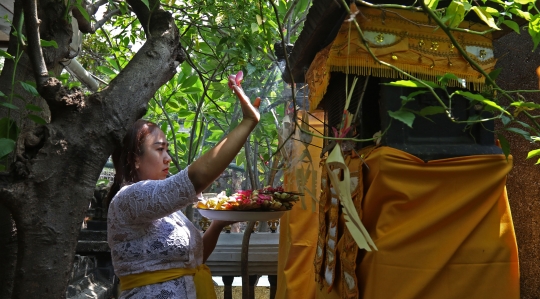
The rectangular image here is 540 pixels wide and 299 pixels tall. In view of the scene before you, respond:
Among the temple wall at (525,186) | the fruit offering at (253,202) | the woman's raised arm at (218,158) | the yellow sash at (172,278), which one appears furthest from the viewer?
the temple wall at (525,186)

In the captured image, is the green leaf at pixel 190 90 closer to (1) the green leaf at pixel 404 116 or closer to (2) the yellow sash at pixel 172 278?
(2) the yellow sash at pixel 172 278

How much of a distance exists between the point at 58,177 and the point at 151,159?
1.84 feet

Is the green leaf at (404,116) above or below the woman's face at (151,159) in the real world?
above

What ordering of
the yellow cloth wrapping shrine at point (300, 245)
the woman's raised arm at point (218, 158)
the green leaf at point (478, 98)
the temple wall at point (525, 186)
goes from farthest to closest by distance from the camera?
the yellow cloth wrapping shrine at point (300, 245) < the temple wall at point (525, 186) < the woman's raised arm at point (218, 158) < the green leaf at point (478, 98)

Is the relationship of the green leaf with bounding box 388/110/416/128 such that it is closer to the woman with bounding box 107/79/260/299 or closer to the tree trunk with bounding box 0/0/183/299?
the woman with bounding box 107/79/260/299

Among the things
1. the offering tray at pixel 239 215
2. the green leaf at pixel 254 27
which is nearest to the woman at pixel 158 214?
the offering tray at pixel 239 215

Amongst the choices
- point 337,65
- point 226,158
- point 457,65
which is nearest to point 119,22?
point 337,65

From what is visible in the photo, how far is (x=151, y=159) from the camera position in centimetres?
205

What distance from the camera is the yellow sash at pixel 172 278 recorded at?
1.95 metres

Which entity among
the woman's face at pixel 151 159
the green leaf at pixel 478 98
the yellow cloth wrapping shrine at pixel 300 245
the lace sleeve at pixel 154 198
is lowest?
the yellow cloth wrapping shrine at pixel 300 245

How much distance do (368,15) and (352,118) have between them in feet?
1.59

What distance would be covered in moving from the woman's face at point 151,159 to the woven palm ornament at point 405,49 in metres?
0.93

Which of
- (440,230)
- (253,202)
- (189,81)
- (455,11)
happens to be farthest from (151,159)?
(189,81)

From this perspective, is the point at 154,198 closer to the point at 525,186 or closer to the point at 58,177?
the point at 58,177
